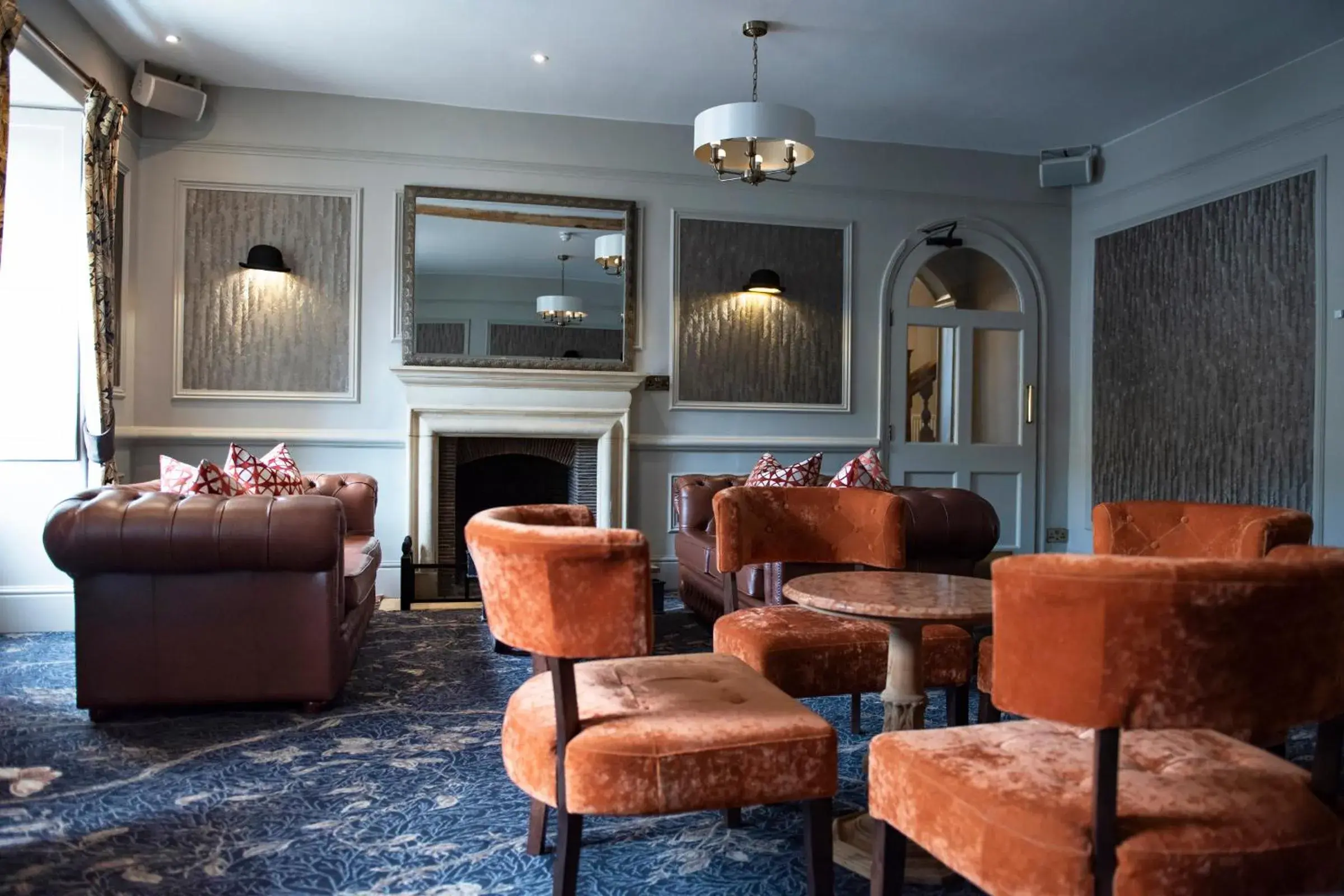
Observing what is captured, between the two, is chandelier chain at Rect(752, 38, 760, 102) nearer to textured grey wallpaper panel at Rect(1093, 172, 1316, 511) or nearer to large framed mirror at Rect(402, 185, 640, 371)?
large framed mirror at Rect(402, 185, 640, 371)

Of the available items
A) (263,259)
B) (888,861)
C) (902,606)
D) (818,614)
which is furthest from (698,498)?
(888,861)

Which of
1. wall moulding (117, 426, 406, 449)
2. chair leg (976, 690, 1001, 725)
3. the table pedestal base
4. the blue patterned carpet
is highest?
wall moulding (117, 426, 406, 449)

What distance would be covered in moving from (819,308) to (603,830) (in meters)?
4.43

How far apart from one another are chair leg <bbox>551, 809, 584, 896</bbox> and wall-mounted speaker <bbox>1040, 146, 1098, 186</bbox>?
5928 millimetres

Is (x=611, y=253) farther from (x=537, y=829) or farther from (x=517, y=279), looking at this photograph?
(x=537, y=829)

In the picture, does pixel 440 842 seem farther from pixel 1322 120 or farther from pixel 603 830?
pixel 1322 120

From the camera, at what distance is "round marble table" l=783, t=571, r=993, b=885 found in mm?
1802

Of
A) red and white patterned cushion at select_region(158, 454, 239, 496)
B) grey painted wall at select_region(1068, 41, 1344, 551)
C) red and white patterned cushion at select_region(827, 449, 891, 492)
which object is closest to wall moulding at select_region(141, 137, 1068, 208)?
grey painted wall at select_region(1068, 41, 1344, 551)

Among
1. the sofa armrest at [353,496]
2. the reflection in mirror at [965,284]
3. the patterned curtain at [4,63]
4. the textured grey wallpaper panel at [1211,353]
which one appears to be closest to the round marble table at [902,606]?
the sofa armrest at [353,496]

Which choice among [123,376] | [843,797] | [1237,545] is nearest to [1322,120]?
[1237,545]

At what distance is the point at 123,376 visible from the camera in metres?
4.87

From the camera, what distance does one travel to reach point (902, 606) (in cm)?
182

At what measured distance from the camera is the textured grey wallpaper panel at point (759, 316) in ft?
18.8

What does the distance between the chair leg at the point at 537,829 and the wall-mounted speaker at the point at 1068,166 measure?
5742mm
